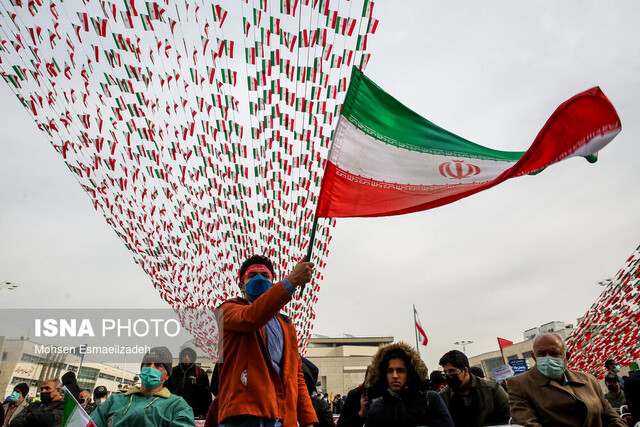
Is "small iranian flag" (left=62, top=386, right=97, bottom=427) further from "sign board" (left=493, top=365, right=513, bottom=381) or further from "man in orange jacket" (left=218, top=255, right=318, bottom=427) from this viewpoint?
"sign board" (left=493, top=365, right=513, bottom=381)

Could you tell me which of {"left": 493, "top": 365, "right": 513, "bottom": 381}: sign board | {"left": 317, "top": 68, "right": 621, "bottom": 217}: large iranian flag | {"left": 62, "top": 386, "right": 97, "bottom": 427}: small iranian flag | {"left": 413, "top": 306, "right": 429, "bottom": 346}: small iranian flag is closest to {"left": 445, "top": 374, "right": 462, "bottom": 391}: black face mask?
{"left": 317, "top": 68, "right": 621, "bottom": 217}: large iranian flag

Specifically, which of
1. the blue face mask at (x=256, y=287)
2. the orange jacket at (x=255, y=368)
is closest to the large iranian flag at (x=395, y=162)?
the blue face mask at (x=256, y=287)

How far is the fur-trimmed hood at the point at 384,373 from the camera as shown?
3700mm

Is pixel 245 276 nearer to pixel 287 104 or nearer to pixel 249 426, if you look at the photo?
pixel 249 426

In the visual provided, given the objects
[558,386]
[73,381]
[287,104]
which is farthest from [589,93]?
[73,381]

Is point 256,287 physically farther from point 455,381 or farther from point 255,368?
point 455,381

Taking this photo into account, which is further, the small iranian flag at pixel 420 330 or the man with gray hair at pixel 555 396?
the small iranian flag at pixel 420 330

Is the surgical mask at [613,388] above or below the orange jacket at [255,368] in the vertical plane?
above

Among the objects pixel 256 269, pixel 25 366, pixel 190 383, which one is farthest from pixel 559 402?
pixel 25 366

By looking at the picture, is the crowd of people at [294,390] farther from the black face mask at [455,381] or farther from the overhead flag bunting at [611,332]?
the overhead flag bunting at [611,332]

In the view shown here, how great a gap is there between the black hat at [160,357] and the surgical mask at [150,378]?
15cm

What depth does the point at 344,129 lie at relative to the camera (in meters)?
3.86

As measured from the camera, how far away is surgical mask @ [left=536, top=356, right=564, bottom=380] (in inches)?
141

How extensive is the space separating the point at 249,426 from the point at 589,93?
316cm
